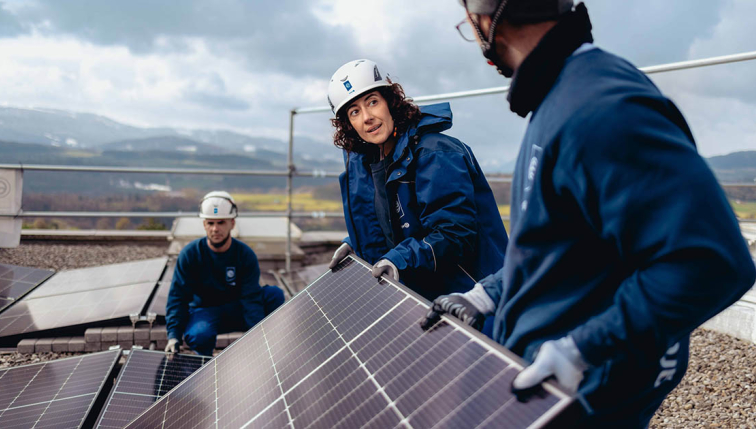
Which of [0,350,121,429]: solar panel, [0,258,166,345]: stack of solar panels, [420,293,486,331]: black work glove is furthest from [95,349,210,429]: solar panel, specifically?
[420,293,486,331]: black work glove

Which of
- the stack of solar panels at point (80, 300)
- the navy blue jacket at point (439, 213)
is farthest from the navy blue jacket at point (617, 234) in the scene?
the stack of solar panels at point (80, 300)

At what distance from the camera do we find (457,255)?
105 inches

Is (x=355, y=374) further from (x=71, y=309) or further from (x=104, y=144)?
(x=104, y=144)

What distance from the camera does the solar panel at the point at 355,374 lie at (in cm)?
129

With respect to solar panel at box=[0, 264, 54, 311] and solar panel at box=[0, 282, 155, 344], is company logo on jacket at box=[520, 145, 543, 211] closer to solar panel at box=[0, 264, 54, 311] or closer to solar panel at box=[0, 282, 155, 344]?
solar panel at box=[0, 282, 155, 344]

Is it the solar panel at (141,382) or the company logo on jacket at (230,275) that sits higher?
the company logo on jacket at (230,275)

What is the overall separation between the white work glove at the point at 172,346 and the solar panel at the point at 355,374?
1672 millimetres

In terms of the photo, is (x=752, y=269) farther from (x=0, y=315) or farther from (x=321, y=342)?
(x=0, y=315)

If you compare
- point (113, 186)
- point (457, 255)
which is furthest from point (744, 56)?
point (113, 186)

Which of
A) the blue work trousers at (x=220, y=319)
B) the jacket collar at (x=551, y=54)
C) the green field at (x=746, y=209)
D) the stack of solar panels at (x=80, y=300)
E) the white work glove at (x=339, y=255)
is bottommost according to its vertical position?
the blue work trousers at (x=220, y=319)

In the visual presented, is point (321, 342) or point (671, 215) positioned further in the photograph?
point (321, 342)

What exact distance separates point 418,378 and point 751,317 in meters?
3.68

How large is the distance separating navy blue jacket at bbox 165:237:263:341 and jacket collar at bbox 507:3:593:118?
4058 mm

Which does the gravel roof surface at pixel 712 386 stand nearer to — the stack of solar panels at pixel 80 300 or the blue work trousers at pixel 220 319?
the stack of solar panels at pixel 80 300
